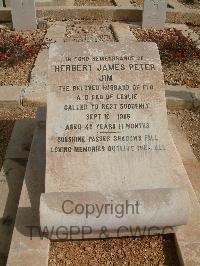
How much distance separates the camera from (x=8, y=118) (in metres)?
5.54

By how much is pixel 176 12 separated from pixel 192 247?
8.02m

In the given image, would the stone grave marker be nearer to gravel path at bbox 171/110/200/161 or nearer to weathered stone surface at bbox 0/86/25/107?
gravel path at bbox 171/110/200/161

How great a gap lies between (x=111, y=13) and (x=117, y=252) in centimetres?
785

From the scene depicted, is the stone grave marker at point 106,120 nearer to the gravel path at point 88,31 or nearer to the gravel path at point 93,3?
the gravel path at point 88,31

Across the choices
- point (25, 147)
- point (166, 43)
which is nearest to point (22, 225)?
point (25, 147)

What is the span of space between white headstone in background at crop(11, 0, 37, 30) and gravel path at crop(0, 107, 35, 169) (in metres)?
4.16

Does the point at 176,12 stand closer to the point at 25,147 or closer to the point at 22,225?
the point at 25,147

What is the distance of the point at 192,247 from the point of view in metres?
3.24

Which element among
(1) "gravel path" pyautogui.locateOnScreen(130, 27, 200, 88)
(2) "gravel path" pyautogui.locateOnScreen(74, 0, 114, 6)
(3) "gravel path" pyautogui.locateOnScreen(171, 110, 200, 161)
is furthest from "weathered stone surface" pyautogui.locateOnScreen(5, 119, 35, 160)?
(2) "gravel path" pyautogui.locateOnScreen(74, 0, 114, 6)

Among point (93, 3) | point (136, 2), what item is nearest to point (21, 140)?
point (93, 3)

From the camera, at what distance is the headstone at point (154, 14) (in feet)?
30.8

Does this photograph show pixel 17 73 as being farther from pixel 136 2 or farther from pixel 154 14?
pixel 136 2

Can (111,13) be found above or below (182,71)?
above

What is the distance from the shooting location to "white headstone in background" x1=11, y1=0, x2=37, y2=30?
8.98 meters
